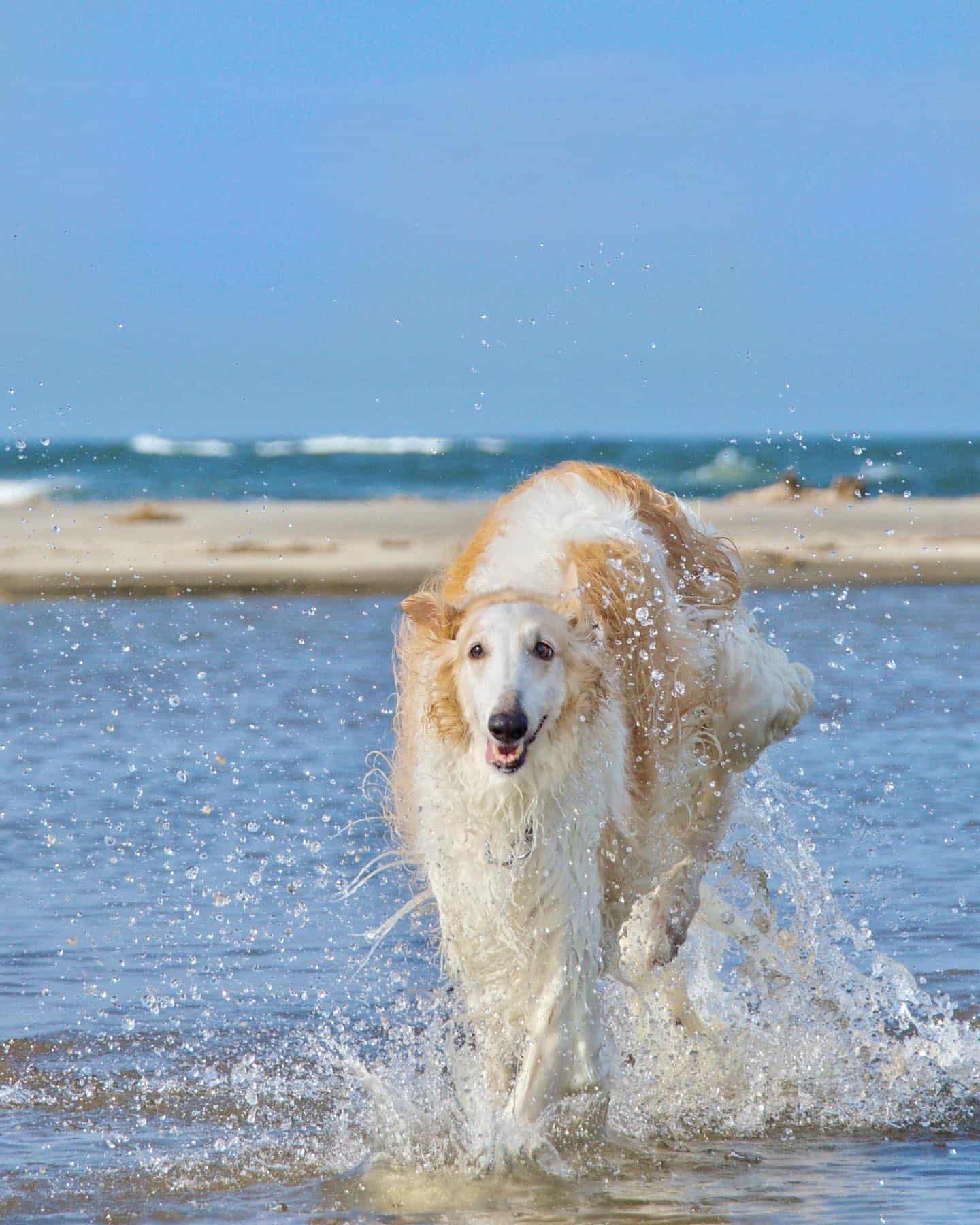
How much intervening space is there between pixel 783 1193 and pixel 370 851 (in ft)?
13.5

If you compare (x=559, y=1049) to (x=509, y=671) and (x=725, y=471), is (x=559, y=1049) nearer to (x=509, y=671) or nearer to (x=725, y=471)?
(x=509, y=671)

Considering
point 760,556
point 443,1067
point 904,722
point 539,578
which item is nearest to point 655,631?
point 539,578

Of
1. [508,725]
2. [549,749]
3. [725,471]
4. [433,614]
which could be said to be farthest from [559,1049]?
[725,471]

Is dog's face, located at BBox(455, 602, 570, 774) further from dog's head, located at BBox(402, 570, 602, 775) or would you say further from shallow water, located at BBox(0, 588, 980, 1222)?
shallow water, located at BBox(0, 588, 980, 1222)

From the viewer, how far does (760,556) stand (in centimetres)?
2105

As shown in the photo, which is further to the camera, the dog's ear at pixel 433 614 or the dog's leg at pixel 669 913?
the dog's leg at pixel 669 913

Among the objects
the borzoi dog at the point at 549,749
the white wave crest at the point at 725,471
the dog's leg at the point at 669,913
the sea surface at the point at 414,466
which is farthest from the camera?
the white wave crest at the point at 725,471

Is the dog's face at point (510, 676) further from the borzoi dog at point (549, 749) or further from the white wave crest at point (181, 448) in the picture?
the white wave crest at point (181, 448)

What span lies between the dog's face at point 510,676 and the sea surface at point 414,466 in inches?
1081

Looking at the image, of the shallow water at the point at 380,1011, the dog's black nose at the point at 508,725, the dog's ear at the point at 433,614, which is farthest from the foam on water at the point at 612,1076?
the dog's ear at the point at 433,614

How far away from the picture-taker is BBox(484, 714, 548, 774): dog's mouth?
498cm

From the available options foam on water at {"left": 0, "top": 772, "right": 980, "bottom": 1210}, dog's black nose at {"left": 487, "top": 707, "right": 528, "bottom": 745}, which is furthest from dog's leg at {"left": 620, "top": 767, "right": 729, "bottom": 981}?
dog's black nose at {"left": 487, "top": 707, "right": 528, "bottom": 745}

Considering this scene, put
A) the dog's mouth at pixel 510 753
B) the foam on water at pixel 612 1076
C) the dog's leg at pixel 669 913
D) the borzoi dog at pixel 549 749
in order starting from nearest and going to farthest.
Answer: the dog's mouth at pixel 510 753 → the borzoi dog at pixel 549 749 → the foam on water at pixel 612 1076 → the dog's leg at pixel 669 913

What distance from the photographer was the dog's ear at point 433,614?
528cm
